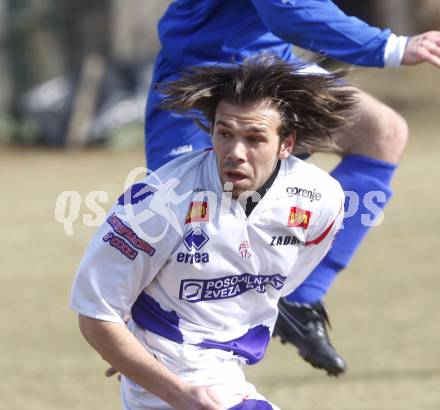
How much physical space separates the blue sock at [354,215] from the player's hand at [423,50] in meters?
0.70

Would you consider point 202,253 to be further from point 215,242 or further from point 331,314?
point 331,314

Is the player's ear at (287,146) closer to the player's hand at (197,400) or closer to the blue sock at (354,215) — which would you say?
the player's hand at (197,400)

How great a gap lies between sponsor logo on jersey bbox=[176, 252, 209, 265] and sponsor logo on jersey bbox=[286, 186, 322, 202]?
1.23 ft

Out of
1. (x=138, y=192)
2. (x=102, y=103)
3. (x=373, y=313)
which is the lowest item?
(x=102, y=103)

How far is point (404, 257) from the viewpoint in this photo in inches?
426

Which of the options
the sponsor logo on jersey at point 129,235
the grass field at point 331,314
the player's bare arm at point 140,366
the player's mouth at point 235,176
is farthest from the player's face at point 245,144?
the grass field at point 331,314

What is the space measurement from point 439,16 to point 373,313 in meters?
14.0

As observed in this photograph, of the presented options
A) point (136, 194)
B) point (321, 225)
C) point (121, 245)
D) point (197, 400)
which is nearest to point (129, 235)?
point (121, 245)

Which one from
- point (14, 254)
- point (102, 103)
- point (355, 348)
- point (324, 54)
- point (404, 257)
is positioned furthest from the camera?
point (102, 103)

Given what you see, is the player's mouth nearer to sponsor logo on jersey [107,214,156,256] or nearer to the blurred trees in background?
sponsor logo on jersey [107,214,156,256]

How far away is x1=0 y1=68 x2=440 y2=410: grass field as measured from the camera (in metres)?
6.94

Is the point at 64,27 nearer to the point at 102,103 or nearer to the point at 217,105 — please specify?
the point at 102,103

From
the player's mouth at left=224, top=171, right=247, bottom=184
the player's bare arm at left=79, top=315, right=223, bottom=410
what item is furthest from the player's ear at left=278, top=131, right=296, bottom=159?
the player's bare arm at left=79, top=315, right=223, bottom=410

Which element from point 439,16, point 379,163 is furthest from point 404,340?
point 439,16
